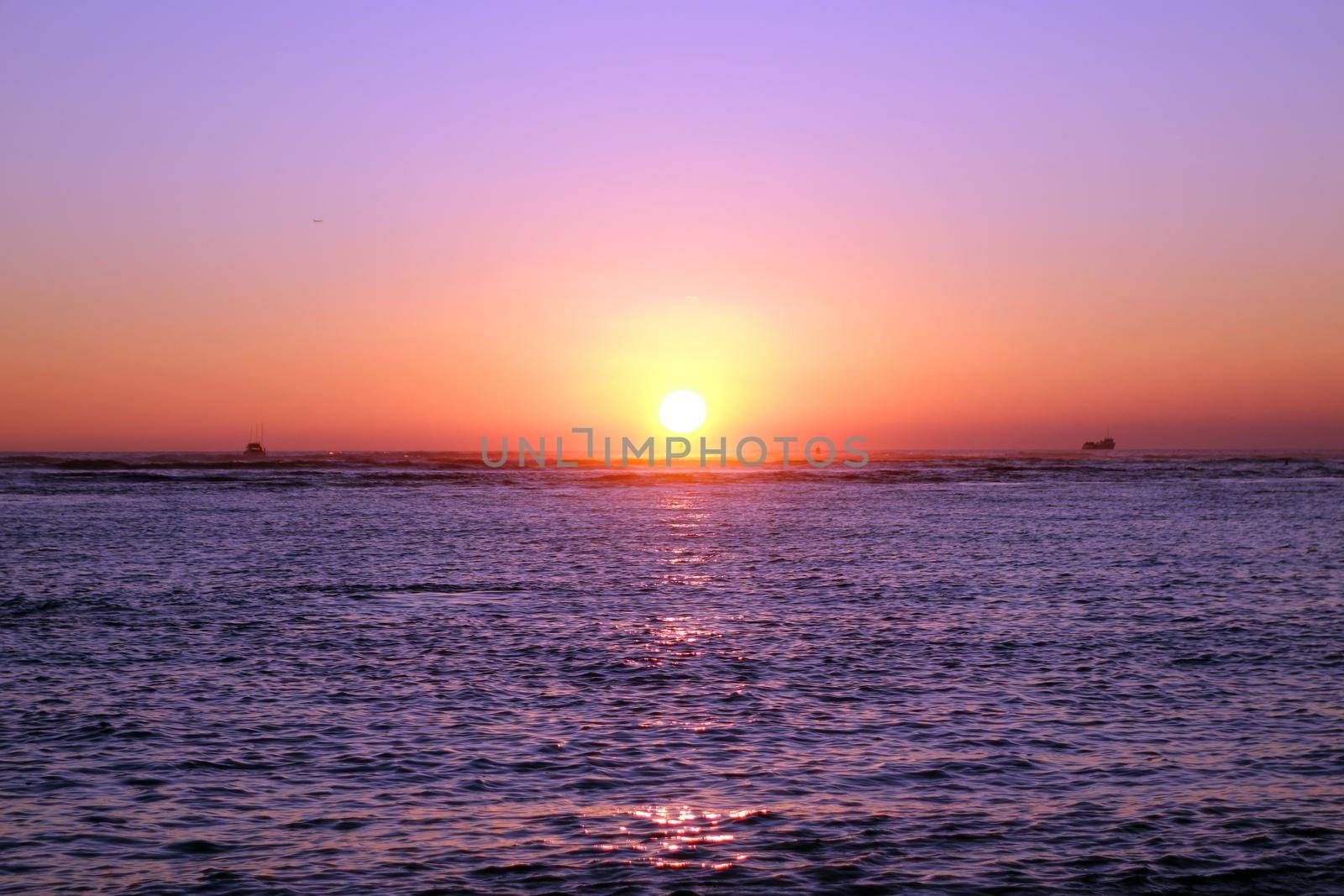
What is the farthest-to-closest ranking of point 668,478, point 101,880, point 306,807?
point 668,478, point 306,807, point 101,880

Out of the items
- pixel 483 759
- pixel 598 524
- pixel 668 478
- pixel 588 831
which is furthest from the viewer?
pixel 668 478

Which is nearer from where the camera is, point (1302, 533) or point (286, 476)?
point (1302, 533)

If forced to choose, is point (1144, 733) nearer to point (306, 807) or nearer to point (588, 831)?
point (588, 831)

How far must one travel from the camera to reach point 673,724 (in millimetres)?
15414

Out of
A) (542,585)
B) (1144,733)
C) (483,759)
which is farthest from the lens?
(542,585)

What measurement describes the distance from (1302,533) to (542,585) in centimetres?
3532

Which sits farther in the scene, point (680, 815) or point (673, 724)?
point (673, 724)

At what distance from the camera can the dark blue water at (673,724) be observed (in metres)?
10.4

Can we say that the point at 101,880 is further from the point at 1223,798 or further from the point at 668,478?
the point at 668,478

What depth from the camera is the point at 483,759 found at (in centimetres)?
1369

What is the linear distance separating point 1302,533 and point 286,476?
353 feet

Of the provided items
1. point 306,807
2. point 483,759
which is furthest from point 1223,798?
point 306,807

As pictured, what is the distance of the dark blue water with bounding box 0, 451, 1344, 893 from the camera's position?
1041 centimetres

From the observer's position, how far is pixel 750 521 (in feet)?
196
